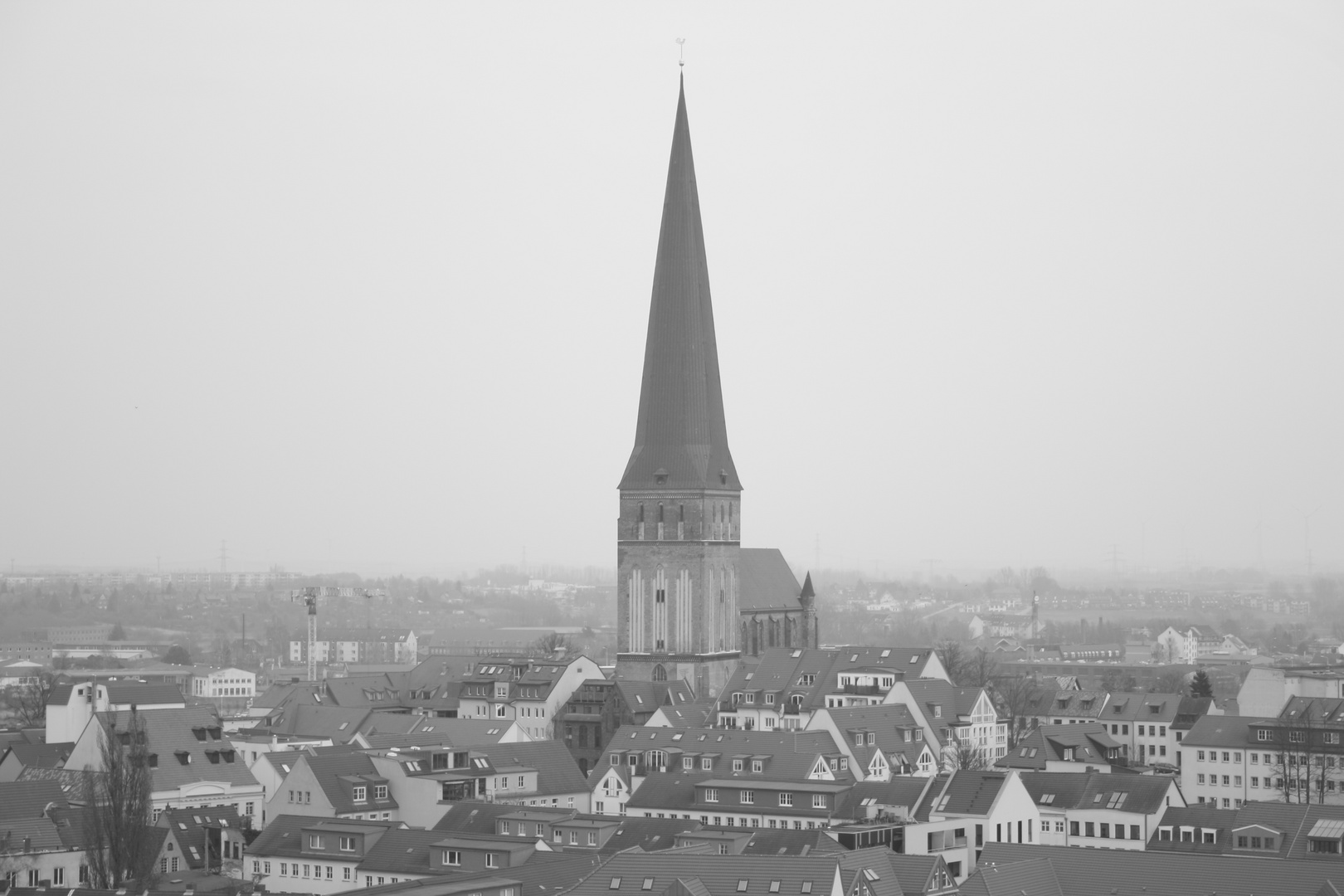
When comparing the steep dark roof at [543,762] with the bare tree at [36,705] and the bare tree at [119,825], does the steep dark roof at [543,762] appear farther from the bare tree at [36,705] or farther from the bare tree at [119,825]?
the bare tree at [36,705]

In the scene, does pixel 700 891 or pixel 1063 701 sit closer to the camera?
pixel 700 891

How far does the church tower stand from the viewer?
113250 millimetres

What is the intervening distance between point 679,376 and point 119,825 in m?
52.8

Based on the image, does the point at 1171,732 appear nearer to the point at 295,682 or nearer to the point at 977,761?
the point at 977,761

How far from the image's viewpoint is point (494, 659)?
4685 inches

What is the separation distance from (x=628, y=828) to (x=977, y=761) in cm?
2582

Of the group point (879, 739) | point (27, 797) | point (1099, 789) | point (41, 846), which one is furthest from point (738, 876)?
point (879, 739)

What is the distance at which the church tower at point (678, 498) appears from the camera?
372 feet

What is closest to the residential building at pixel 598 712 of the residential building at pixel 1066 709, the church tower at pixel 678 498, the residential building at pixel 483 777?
the church tower at pixel 678 498

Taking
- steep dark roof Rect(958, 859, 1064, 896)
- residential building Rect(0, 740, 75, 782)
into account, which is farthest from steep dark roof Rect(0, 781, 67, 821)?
steep dark roof Rect(958, 859, 1064, 896)

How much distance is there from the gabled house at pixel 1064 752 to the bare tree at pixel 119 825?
1422 inches

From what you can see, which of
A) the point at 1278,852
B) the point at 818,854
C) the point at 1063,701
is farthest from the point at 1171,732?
the point at 818,854

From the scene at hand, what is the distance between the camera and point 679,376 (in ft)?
372

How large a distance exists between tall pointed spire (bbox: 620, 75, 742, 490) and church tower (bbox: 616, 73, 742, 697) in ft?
0.15
